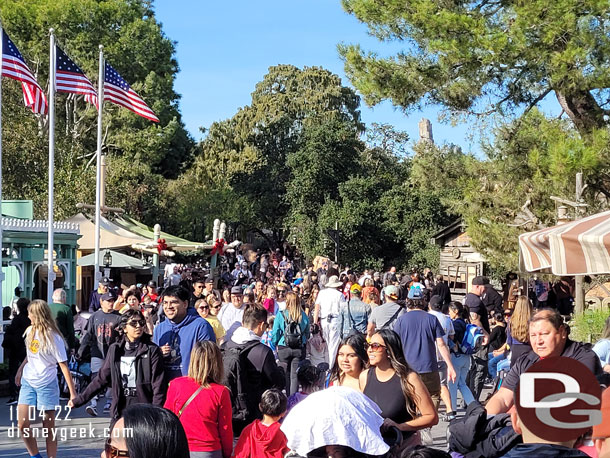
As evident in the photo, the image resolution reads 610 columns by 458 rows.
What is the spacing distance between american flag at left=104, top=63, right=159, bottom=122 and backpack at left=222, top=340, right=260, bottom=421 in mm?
13931

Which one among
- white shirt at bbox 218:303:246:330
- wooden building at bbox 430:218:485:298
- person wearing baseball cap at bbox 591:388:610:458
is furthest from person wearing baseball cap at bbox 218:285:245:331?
wooden building at bbox 430:218:485:298

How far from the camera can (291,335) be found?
37.7 feet

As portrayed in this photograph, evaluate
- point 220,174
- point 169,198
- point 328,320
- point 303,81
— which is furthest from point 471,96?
point 303,81

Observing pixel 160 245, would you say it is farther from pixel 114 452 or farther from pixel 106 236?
pixel 114 452

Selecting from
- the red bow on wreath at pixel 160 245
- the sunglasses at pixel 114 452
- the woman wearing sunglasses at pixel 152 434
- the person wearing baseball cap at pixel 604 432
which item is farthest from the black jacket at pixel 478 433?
the red bow on wreath at pixel 160 245

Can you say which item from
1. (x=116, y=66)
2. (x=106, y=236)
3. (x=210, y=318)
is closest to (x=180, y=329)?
(x=210, y=318)

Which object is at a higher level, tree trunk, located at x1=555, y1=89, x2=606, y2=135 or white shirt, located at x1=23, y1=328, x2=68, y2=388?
tree trunk, located at x1=555, y1=89, x2=606, y2=135

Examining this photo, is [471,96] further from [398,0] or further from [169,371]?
[169,371]

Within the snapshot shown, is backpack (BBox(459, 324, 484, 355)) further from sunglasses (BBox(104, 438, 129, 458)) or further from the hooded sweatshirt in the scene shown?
sunglasses (BBox(104, 438, 129, 458))

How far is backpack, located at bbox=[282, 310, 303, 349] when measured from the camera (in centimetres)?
1148

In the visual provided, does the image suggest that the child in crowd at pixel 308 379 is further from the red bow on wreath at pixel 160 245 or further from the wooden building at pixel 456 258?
the wooden building at pixel 456 258

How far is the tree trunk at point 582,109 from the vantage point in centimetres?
1902

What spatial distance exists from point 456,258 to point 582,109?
20723 mm

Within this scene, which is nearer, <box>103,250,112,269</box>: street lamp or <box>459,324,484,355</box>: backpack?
<box>459,324,484,355</box>: backpack
